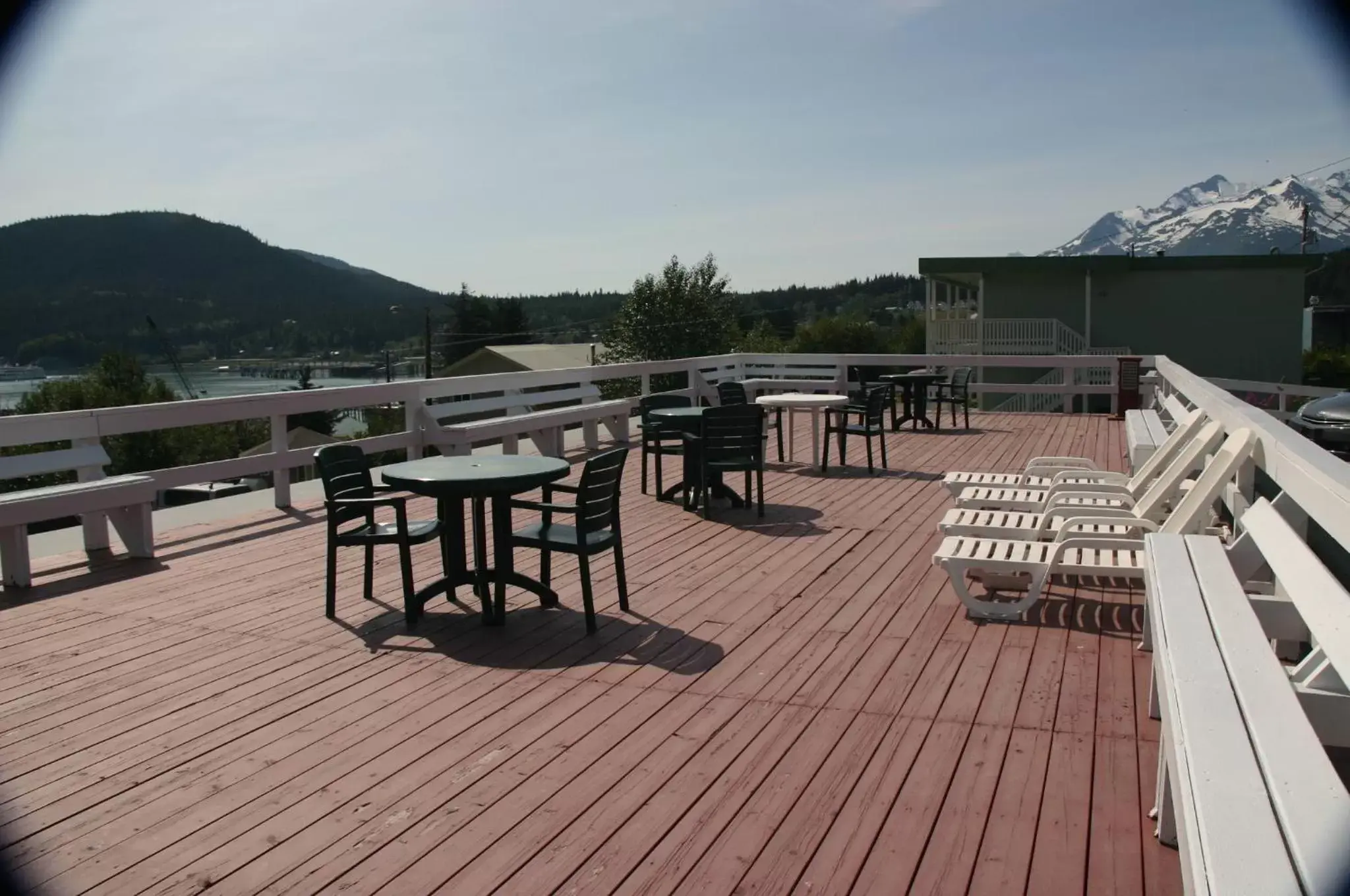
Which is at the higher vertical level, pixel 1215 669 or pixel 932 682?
pixel 1215 669

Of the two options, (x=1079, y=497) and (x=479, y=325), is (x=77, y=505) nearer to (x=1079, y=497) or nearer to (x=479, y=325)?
(x=1079, y=497)

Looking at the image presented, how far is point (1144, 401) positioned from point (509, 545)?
1166 centimetres

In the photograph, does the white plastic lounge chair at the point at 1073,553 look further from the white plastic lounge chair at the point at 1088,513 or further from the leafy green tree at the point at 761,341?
the leafy green tree at the point at 761,341

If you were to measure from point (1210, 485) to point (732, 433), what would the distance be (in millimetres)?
3726

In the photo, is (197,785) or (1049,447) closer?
(197,785)

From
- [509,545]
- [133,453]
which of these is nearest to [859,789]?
[509,545]

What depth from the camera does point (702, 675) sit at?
4.30m

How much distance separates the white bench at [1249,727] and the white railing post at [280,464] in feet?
21.2

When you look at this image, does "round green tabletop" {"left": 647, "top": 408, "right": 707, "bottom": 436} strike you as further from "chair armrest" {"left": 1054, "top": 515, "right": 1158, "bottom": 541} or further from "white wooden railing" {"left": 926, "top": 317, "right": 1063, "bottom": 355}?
"white wooden railing" {"left": 926, "top": 317, "right": 1063, "bottom": 355}

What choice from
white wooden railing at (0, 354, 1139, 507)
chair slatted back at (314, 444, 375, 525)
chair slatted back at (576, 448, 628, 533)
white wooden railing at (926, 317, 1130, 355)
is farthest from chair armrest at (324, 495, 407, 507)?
white wooden railing at (926, 317, 1130, 355)

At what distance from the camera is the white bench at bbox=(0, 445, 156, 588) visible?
5941mm

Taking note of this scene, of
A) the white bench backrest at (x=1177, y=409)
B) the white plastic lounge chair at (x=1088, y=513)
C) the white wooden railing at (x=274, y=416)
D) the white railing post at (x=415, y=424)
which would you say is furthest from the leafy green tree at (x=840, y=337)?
the white plastic lounge chair at (x=1088, y=513)

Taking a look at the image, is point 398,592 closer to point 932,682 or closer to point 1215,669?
point 932,682

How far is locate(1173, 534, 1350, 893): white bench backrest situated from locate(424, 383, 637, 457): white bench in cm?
711
